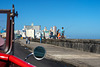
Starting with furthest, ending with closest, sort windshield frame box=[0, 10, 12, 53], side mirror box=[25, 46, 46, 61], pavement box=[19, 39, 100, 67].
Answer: pavement box=[19, 39, 100, 67], windshield frame box=[0, 10, 12, 53], side mirror box=[25, 46, 46, 61]

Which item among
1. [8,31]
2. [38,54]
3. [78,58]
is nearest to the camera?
[38,54]

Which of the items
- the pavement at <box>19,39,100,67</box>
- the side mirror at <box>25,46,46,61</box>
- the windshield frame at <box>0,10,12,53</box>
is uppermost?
the windshield frame at <box>0,10,12,53</box>

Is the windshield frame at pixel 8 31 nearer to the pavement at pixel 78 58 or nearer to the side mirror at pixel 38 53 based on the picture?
the side mirror at pixel 38 53

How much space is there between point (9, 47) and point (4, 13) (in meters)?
0.74

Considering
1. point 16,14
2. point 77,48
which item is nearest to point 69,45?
point 77,48

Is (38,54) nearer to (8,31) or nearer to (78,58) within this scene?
(8,31)

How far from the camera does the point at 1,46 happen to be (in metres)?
3.56

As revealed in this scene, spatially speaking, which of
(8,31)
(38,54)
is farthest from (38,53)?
(8,31)

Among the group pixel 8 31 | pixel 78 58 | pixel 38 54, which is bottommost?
pixel 78 58

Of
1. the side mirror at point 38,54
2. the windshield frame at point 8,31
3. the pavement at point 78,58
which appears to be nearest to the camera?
the side mirror at point 38,54

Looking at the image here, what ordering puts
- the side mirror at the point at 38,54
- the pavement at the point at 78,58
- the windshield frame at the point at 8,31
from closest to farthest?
the side mirror at the point at 38,54 < the windshield frame at the point at 8,31 < the pavement at the point at 78,58

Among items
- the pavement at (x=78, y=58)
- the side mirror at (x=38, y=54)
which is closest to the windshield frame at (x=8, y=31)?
the side mirror at (x=38, y=54)

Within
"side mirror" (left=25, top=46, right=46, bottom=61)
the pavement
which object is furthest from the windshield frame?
the pavement

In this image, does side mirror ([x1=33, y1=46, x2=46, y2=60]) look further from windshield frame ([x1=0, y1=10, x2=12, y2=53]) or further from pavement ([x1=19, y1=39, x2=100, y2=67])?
pavement ([x1=19, y1=39, x2=100, y2=67])
